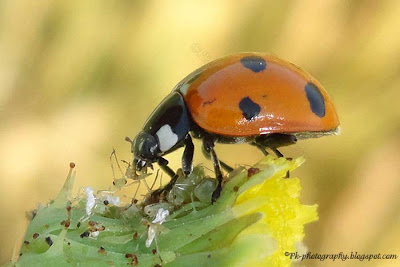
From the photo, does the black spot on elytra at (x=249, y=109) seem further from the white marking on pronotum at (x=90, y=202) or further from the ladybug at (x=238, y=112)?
the white marking on pronotum at (x=90, y=202)

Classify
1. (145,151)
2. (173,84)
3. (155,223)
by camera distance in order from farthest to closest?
(173,84) → (145,151) → (155,223)

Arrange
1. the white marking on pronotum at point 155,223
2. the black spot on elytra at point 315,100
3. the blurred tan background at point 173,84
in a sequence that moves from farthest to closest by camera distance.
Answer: the blurred tan background at point 173,84 → the black spot on elytra at point 315,100 → the white marking on pronotum at point 155,223

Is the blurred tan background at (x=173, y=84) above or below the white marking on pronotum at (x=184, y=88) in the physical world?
below

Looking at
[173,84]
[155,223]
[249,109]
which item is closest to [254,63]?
[249,109]

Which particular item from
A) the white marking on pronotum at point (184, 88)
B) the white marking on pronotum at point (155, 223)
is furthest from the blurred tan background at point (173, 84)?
the white marking on pronotum at point (155, 223)

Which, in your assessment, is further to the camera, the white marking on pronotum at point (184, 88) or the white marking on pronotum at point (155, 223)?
the white marking on pronotum at point (184, 88)

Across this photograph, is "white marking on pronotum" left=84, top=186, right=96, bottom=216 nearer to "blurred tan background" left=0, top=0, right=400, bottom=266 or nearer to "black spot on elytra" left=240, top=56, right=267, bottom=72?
"black spot on elytra" left=240, top=56, right=267, bottom=72

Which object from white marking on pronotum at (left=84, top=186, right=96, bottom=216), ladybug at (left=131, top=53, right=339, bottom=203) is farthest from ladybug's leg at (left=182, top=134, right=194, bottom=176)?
white marking on pronotum at (left=84, top=186, right=96, bottom=216)

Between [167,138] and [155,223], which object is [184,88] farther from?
[155,223]
